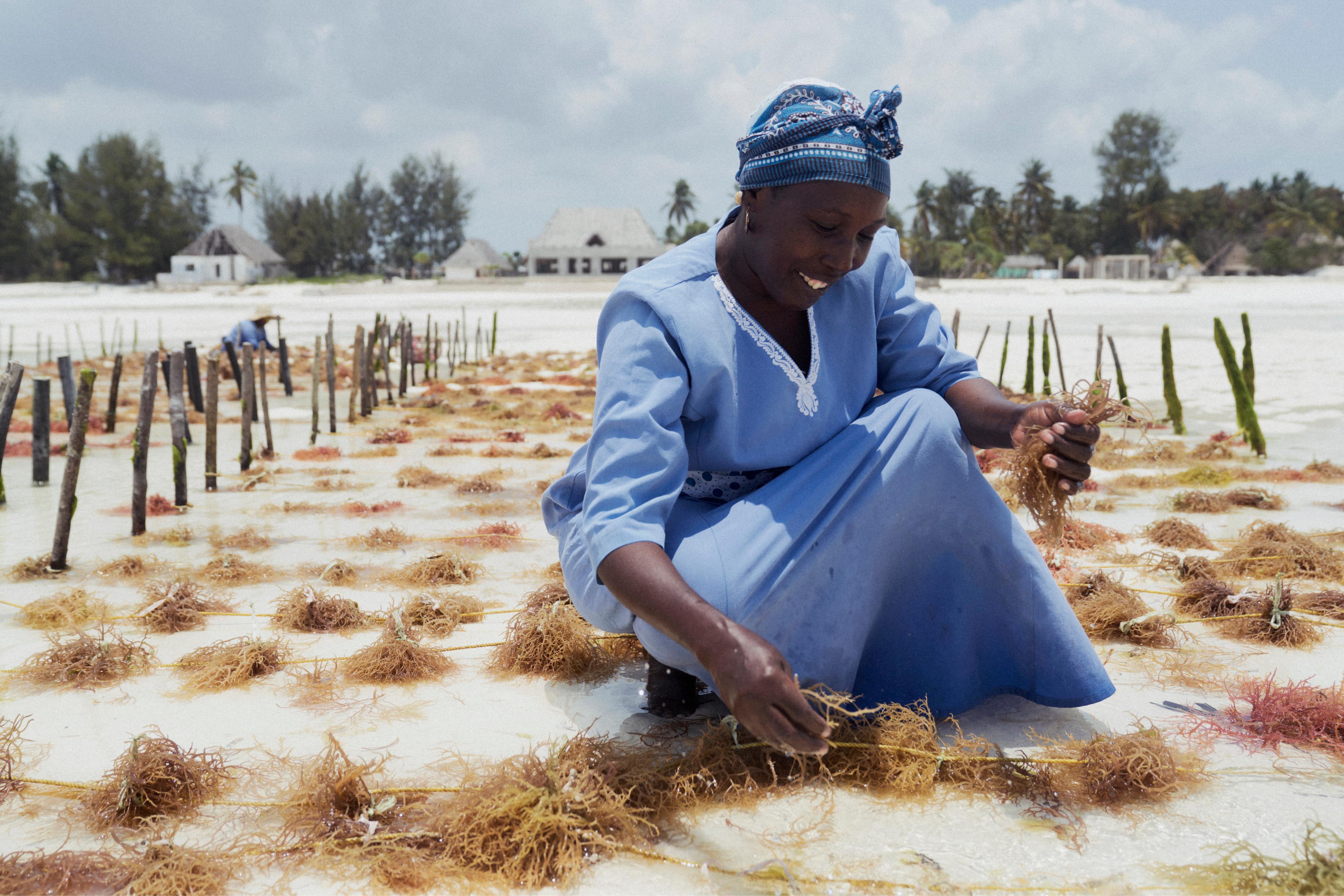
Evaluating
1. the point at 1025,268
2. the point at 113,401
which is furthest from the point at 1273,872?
the point at 1025,268

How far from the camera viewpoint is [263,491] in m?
5.82

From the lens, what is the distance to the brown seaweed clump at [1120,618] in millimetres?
2941

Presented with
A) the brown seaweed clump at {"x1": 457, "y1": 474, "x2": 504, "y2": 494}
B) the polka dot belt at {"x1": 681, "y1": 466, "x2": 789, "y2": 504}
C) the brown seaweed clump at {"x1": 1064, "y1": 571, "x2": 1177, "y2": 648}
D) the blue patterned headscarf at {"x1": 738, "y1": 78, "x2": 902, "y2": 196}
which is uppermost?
the blue patterned headscarf at {"x1": 738, "y1": 78, "x2": 902, "y2": 196}

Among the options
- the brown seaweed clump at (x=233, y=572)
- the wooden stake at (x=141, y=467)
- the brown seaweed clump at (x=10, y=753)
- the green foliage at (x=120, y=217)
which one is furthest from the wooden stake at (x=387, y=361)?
the green foliage at (x=120, y=217)

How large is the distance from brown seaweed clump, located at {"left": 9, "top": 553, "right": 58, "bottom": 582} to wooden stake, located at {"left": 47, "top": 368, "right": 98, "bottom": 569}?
1.0 inches

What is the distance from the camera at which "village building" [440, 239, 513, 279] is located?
61.4 metres

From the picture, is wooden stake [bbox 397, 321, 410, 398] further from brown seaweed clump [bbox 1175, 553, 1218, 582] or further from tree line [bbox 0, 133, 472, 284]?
tree line [bbox 0, 133, 472, 284]


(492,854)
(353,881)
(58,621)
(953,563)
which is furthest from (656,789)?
(58,621)

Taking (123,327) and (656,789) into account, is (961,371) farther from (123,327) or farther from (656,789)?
(123,327)

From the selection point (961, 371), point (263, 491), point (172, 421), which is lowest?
point (263, 491)

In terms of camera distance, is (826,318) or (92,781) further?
(826,318)

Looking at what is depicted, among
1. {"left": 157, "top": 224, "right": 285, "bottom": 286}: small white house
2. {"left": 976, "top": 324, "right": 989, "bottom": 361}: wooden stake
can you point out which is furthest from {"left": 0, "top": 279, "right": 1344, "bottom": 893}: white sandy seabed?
{"left": 157, "top": 224, "right": 285, "bottom": 286}: small white house

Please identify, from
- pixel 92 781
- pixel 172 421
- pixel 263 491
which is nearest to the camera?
pixel 92 781

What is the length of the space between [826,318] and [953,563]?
0.65 m
